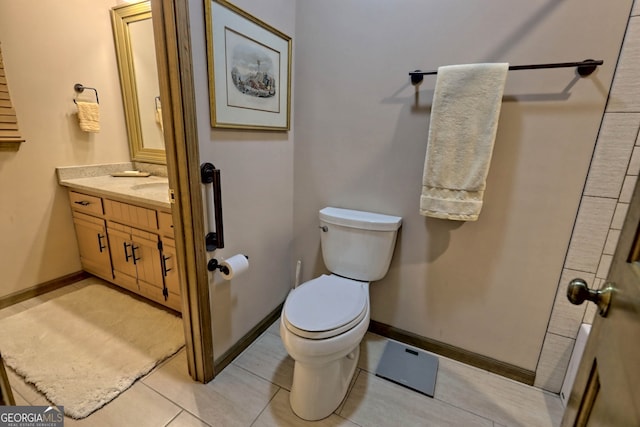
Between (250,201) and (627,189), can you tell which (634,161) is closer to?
(627,189)

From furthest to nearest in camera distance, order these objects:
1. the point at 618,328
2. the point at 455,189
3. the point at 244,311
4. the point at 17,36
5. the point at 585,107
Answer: the point at 17,36, the point at 244,311, the point at 455,189, the point at 585,107, the point at 618,328

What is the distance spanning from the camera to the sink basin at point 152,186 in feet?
6.61

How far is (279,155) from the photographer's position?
1761mm

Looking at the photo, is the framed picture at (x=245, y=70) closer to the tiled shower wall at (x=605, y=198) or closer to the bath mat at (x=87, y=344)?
the bath mat at (x=87, y=344)

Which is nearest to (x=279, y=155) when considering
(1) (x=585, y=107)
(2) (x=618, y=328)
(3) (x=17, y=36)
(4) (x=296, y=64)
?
(4) (x=296, y=64)

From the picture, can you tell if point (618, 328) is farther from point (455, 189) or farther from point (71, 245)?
point (71, 245)

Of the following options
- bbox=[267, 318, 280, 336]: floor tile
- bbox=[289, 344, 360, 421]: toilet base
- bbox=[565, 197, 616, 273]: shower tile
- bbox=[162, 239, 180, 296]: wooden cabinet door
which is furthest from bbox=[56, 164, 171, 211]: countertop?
bbox=[565, 197, 616, 273]: shower tile

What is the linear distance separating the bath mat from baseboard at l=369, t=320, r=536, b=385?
1.25 meters

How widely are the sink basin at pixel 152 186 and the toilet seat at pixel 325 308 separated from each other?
1.26 metres

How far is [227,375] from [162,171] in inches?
65.2

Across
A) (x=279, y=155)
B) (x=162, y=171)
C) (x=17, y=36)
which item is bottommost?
(x=162, y=171)

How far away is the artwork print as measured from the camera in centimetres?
133

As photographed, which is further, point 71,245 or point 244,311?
point 71,245

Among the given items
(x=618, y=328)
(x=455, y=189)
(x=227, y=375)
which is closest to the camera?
(x=618, y=328)
